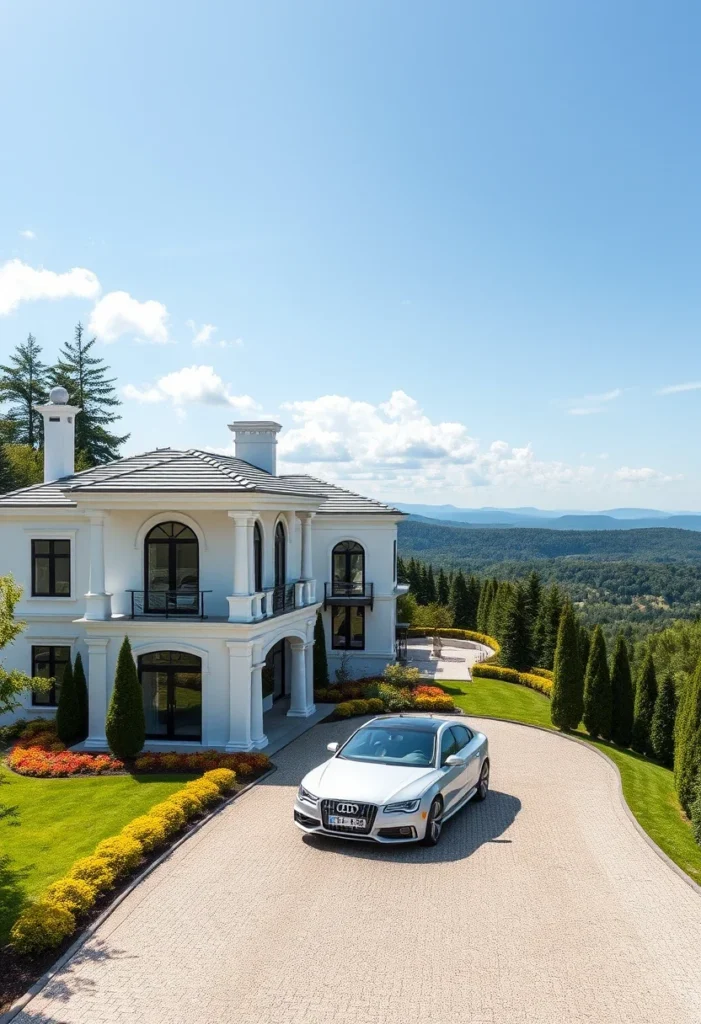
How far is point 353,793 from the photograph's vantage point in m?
10.8

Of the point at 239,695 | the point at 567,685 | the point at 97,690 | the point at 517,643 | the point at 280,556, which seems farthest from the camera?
the point at 517,643

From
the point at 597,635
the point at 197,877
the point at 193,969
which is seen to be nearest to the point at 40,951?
the point at 193,969

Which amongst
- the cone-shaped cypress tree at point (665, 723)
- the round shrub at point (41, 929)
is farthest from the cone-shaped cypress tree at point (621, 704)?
the round shrub at point (41, 929)

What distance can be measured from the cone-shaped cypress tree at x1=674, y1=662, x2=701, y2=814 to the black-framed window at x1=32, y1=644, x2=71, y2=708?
1503cm

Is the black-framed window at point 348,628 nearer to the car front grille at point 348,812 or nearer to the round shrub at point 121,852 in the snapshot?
the car front grille at point 348,812

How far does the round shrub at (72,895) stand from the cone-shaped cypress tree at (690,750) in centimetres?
1073

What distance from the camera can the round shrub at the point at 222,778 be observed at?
44.9 ft

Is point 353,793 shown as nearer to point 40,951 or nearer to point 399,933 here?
point 399,933

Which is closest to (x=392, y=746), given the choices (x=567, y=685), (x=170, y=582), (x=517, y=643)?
(x=170, y=582)

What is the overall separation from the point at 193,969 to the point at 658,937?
504 cm

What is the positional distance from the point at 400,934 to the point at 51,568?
15504 mm

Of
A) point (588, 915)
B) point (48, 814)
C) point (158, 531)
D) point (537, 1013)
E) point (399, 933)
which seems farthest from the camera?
point (158, 531)

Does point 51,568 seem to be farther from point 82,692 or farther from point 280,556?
point 280,556

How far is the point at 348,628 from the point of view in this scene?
2848 cm
